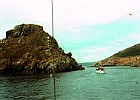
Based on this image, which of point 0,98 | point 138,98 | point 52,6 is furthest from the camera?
point 0,98

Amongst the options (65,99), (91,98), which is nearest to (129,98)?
(91,98)

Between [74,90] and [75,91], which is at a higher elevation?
[74,90]

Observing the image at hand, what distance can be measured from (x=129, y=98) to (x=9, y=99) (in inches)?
1194

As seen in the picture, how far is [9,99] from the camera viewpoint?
7750 centimetres

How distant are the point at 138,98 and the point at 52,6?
61.3 meters

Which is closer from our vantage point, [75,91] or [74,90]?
[75,91]

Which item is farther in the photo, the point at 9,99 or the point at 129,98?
the point at 9,99

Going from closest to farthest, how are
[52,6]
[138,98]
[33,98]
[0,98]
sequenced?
[52,6]
[138,98]
[33,98]
[0,98]

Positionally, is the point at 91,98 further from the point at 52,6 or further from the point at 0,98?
the point at 52,6

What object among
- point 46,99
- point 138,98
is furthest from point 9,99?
point 138,98

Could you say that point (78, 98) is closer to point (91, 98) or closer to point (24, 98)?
point (91, 98)

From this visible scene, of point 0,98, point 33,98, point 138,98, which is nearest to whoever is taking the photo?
point 138,98

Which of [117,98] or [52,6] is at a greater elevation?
[52,6]

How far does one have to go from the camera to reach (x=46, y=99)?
7300cm
